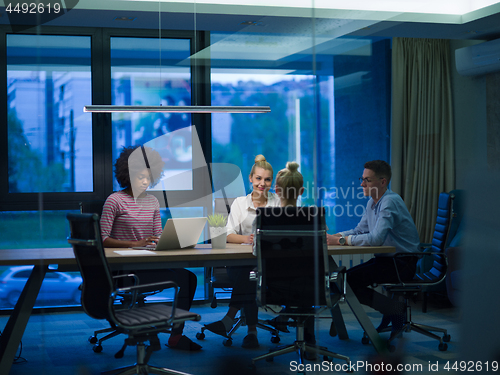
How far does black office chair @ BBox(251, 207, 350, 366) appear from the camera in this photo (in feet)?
10.6

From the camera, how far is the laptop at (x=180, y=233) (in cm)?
358

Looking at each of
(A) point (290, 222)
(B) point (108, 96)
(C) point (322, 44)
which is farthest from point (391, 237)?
(B) point (108, 96)

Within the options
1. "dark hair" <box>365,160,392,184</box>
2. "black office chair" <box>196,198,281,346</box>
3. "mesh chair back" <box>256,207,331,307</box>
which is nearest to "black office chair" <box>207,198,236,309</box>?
"black office chair" <box>196,198,281,346</box>

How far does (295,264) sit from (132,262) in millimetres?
1040

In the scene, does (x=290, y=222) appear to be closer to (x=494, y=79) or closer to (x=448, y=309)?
(x=448, y=309)

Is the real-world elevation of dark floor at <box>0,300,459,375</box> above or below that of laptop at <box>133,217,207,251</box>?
below

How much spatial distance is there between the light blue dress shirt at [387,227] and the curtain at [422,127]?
0.17ft

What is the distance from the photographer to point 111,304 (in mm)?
3053

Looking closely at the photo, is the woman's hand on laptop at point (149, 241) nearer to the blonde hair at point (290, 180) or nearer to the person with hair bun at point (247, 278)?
the person with hair bun at point (247, 278)

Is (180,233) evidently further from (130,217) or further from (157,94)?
(157,94)

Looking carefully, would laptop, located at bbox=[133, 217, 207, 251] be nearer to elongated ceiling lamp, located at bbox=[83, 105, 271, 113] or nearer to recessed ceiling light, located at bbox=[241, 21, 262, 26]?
elongated ceiling lamp, located at bbox=[83, 105, 271, 113]

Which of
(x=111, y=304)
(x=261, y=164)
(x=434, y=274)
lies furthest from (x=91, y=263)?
(x=434, y=274)

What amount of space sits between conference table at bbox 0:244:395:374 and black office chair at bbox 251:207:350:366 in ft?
0.61

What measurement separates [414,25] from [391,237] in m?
1.43
